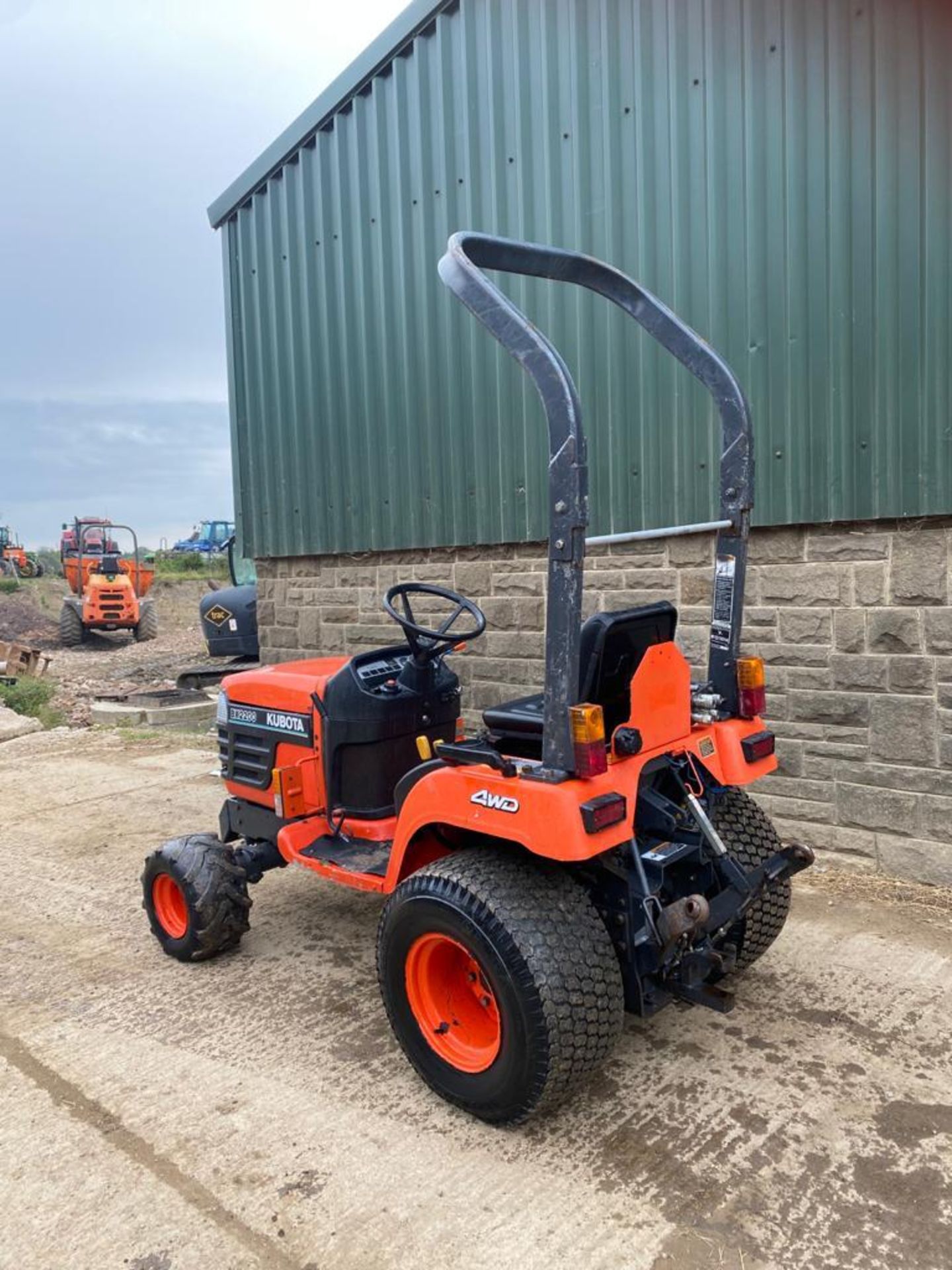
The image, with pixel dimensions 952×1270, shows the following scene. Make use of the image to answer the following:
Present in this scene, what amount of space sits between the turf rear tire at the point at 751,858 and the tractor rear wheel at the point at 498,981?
2.56 feet

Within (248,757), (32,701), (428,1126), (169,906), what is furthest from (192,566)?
(428,1126)

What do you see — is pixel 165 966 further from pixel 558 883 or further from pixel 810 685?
pixel 810 685

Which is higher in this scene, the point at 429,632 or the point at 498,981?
the point at 429,632

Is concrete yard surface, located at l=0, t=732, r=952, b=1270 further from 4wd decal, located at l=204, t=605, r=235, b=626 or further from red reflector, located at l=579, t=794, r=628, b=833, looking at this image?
4wd decal, located at l=204, t=605, r=235, b=626

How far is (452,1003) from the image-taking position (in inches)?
110

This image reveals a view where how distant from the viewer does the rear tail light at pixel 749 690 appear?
3100mm

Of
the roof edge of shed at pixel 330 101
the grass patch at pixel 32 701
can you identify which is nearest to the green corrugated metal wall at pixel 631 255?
the roof edge of shed at pixel 330 101

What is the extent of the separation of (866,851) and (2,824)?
5.20 meters

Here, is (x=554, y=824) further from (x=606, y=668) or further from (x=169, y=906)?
(x=169, y=906)

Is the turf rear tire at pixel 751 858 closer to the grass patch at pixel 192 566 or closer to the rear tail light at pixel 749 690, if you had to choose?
the rear tail light at pixel 749 690

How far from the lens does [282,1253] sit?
6.97ft

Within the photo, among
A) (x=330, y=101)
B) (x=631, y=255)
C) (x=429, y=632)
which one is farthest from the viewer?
(x=330, y=101)

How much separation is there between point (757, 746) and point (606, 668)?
26.5 inches

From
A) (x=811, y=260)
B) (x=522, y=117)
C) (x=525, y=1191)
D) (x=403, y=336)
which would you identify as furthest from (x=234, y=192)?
(x=525, y=1191)
